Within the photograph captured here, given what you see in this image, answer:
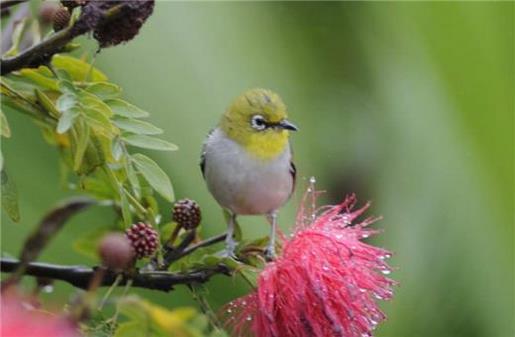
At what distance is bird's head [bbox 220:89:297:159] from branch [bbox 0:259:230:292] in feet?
1.10

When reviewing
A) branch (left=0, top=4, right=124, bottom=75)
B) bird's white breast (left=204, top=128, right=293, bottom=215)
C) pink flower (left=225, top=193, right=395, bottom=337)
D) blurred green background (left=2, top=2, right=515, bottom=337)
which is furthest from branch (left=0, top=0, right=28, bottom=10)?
blurred green background (left=2, top=2, right=515, bottom=337)

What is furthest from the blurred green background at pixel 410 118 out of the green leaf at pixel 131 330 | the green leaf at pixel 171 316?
the green leaf at pixel 171 316

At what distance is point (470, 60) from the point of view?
5.81 ft

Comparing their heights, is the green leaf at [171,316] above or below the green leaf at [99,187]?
above

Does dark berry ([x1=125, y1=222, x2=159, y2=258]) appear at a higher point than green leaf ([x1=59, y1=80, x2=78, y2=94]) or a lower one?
lower

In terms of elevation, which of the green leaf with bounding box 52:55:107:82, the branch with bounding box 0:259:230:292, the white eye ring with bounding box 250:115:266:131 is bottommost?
the branch with bounding box 0:259:230:292

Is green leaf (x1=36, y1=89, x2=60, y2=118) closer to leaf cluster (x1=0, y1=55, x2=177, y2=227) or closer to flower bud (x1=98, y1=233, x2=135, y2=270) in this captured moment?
leaf cluster (x1=0, y1=55, x2=177, y2=227)

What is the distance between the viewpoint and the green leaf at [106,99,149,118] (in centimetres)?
69

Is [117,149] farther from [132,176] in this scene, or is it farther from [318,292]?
[318,292]

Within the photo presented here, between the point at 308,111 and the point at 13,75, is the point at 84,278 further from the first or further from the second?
the point at 308,111

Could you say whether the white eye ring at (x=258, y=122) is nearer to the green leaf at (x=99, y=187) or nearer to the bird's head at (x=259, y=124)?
the bird's head at (x=259, y=124)

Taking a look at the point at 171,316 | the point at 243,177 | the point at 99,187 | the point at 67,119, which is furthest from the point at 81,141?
the point at 243,177

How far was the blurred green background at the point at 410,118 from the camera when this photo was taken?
5.55 ft

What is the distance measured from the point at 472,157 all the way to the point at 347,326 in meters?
1.06
